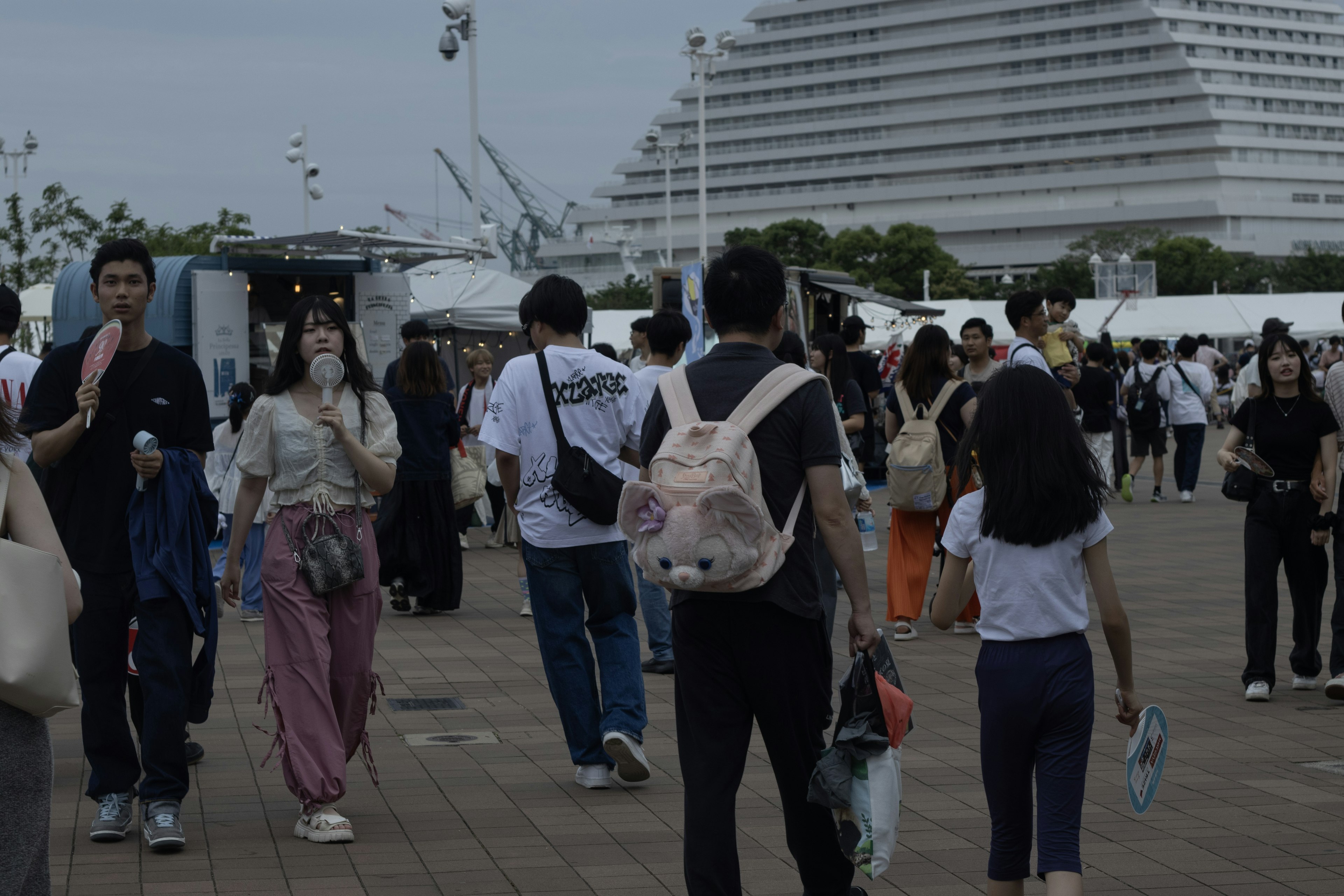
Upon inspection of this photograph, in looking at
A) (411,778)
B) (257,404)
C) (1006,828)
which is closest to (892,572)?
(411,778)

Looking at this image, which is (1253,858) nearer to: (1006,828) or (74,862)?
(1006,828)

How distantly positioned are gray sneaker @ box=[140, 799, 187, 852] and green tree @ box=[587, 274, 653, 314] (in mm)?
84590

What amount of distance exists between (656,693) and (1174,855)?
3.24 m

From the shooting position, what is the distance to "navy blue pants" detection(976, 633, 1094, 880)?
3.61 metres

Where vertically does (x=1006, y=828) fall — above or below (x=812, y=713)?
below

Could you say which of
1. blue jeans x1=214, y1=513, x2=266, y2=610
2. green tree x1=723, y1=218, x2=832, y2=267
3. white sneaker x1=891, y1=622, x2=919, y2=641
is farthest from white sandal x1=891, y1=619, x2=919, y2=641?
green tree x1=723, y1=218, x2=832, y2=267

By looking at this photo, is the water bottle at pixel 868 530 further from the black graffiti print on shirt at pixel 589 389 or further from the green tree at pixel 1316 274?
the green tree at pixel 1316 274

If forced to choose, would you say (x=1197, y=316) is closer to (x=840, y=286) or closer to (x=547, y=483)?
(x=840, y=286)

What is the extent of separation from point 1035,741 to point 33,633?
2263 mm

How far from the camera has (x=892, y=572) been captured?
9.26 m

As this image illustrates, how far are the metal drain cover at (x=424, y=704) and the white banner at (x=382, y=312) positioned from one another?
11172 millimetres

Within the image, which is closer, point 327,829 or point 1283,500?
point 327,829

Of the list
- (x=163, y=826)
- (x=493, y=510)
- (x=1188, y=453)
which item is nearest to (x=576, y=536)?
(x=163, y=826)

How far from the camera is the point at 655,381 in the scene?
26.5 ft
